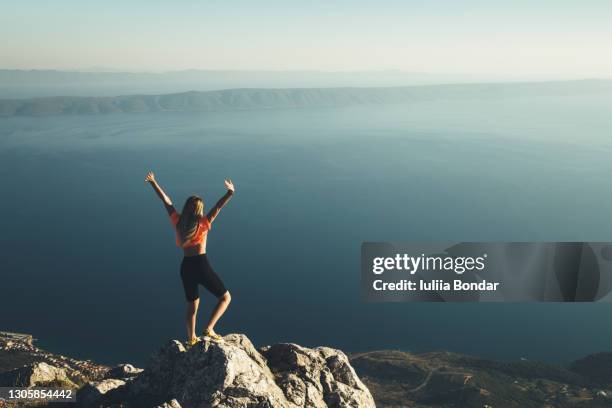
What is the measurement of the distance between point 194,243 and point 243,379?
110 inches

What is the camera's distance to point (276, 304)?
138000 mm

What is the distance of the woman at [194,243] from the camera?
8.77 m

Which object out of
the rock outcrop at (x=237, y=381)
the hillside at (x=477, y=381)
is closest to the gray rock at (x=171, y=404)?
the rock outcrop at (x=237, y=381)

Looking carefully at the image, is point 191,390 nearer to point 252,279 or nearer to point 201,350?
point 201,350

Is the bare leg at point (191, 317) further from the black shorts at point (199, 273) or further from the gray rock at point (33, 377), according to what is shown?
the gray rock at point (33, 377)

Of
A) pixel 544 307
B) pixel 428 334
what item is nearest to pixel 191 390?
pixel 428 334

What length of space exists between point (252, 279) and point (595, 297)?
10294cm

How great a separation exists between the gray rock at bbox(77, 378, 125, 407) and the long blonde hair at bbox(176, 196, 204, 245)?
13.1 ft

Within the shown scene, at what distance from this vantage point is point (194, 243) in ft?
29.5

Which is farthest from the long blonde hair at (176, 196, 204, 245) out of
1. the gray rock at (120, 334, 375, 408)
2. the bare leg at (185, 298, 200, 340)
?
the gray rock at (120, 334, 375, 408)

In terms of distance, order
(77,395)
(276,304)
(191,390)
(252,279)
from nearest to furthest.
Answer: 1. (191,390)
2. (77,395)
3. (276,304)
4. (252,279)

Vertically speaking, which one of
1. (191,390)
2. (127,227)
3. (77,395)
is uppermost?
(191,390)

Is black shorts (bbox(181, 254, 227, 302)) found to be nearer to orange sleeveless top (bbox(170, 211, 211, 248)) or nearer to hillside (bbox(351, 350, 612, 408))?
orange sleeveless top (bbox(170, 211, 211, 248))

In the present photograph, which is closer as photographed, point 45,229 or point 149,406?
point 149,406
